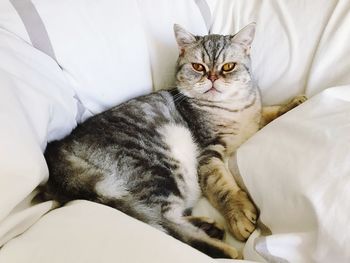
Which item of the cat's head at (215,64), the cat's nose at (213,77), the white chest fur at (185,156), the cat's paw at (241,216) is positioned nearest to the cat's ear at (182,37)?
the cat's head at (215,64)

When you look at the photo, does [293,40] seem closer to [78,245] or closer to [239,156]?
[239,156]

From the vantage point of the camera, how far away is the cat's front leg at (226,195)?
92 centimetres

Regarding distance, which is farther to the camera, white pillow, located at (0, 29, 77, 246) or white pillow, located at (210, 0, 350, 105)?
white pillow, located at (210, 0, 350, 105)

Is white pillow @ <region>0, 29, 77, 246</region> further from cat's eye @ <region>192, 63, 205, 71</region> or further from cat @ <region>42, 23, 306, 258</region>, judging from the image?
cat's eye @ <region>192, 63, 205, 71</region>

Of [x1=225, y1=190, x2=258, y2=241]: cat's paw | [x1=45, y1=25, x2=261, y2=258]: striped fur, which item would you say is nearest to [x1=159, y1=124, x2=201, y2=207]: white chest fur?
[x1=45, y1=25, x2=261, y2=258]: striped fur

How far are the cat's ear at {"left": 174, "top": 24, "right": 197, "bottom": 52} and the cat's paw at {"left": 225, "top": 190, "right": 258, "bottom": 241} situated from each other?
0.46m

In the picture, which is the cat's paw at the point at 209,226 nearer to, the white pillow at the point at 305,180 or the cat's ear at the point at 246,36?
the white pillow at the point at 305,180

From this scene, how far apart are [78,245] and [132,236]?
79 millimetres

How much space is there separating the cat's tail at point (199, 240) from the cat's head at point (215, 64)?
430 mm

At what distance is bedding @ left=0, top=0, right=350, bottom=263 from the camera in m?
0.67

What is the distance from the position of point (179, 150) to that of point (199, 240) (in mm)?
285

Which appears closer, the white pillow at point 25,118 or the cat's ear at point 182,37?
the white pillow at point 25,118

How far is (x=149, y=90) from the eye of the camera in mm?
1199

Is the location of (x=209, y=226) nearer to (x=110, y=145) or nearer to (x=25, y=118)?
(x=110, y=145)
